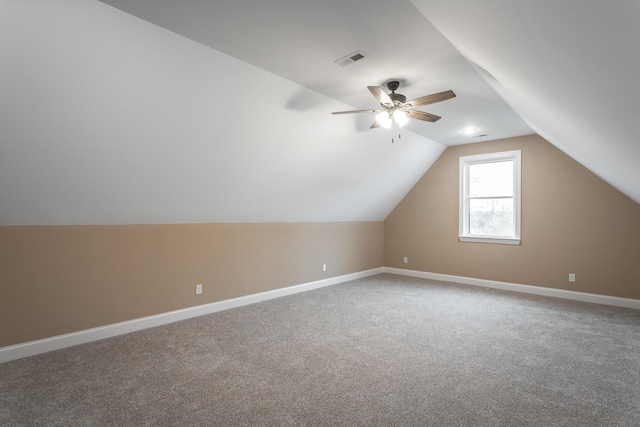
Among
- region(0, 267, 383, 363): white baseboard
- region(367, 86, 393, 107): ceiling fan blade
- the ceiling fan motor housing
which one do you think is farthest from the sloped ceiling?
region(0, 267, 383, 363): white baseboard

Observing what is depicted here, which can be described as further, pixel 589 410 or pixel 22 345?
pixel 22 345

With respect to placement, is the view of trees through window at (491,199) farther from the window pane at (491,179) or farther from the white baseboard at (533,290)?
the white baseboard at (533,290)

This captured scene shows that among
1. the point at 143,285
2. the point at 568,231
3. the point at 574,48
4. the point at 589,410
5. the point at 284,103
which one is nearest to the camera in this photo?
the point at 574,48

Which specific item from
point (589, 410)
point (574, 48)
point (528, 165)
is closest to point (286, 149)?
point (574, 48)

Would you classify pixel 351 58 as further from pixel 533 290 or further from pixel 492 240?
pixel 533 290

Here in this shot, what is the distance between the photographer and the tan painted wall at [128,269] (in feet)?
9.64

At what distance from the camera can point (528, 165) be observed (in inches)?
210

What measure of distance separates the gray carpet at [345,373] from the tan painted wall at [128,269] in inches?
11.9

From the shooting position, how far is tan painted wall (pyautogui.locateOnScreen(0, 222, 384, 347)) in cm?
294

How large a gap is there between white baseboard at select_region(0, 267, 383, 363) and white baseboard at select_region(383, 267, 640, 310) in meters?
2.61

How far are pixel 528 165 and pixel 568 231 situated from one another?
1.19 meters

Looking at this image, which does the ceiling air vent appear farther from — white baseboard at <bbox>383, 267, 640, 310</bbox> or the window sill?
white baseboard at <bbox>383, 267, 640, 310</bbox>

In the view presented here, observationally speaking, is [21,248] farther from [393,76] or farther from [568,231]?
[568,231]

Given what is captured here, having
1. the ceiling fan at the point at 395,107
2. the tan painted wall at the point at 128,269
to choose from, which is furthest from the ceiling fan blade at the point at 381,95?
the tan painted wall at the point at 128,269
